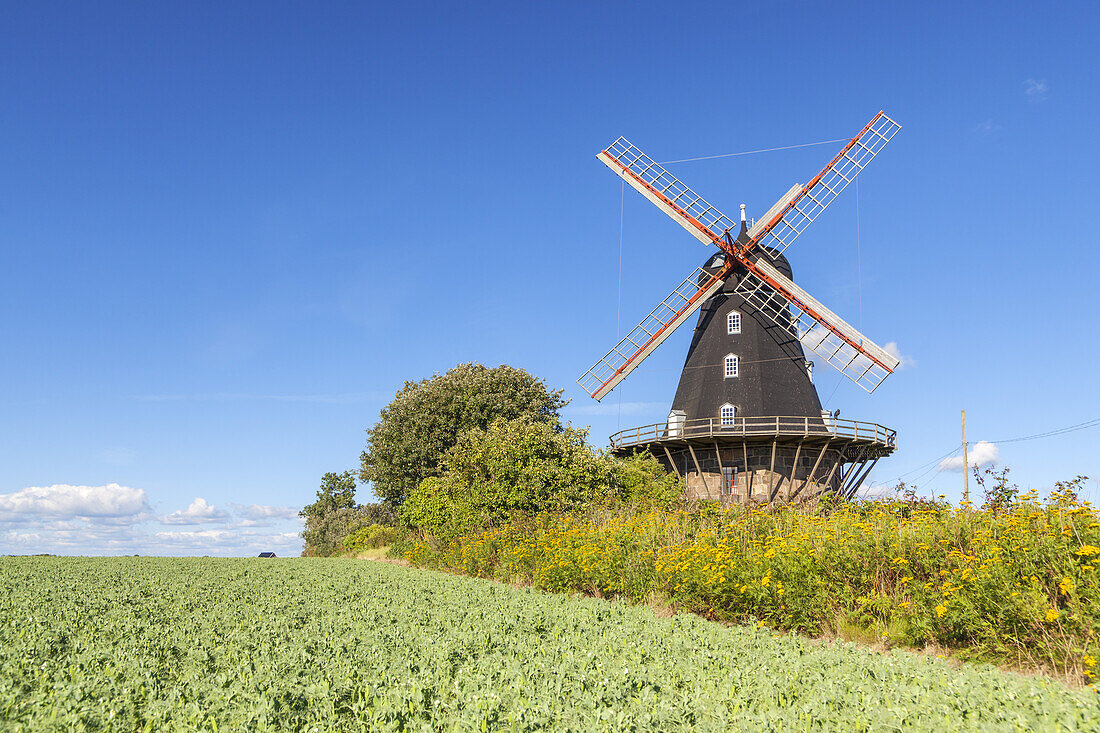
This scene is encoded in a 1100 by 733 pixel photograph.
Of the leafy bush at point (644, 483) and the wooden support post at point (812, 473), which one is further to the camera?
the wooden support post at point (812, 473)

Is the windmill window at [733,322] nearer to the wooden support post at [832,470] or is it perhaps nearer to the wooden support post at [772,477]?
the wooden support post at [772,477]

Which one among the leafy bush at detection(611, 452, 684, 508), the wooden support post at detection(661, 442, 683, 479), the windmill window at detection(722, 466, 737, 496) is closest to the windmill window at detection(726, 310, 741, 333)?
the wooden support post at detection(661, 442, 683, 479)

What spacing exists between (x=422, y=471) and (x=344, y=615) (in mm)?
28091

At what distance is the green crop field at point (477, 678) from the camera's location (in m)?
4.91

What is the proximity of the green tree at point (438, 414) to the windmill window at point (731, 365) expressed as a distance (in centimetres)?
1036

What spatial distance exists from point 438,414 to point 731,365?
15.8 m

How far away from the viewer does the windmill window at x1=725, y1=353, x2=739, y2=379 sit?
97.7ft

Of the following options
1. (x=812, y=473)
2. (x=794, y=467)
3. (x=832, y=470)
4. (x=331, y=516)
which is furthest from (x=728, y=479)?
(x=331, y=516)

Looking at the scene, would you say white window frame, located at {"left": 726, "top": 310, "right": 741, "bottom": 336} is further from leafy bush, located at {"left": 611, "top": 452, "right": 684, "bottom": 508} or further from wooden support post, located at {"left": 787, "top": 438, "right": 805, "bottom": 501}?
leafy bush, located at {"left": 611, "top": 452, "right": 684, "bottom": 508}

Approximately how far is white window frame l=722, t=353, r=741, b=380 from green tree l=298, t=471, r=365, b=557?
29.3 metres

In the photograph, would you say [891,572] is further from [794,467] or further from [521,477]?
[794,467]

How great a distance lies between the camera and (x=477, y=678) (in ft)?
19.0

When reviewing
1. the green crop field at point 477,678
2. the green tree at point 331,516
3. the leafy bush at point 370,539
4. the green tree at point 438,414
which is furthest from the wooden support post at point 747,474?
the green tree at point 331,516

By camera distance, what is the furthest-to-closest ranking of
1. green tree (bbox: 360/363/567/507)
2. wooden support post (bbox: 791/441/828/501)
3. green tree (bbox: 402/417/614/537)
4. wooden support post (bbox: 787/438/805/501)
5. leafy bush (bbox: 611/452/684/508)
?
green tree (bbox: 360/363/567/507) → wooden support post (bbox: 787/438/805/501) → wooden support post (bbox: 791/441/828/501) → leafy bush (bbox: 611/452/684/508) → green tree (bbox: 402/417/614/537)
